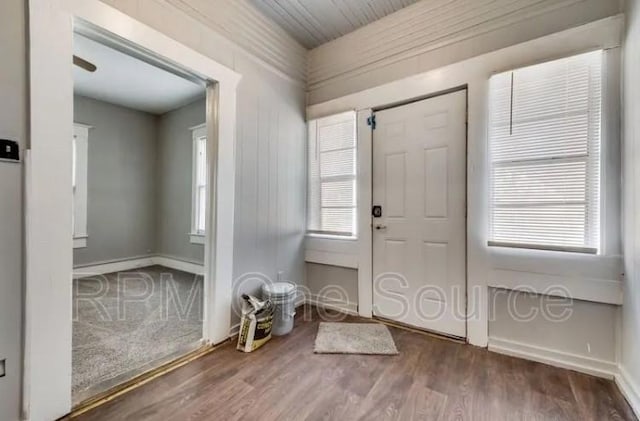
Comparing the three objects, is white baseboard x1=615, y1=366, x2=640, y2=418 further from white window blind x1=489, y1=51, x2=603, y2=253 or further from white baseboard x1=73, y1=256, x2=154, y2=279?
white baseboard x1=73, y1=256, x2=154, y2=279

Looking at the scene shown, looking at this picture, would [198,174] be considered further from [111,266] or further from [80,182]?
[111,266]

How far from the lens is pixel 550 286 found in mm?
2006

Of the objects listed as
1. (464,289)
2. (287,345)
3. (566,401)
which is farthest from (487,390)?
(287,345)

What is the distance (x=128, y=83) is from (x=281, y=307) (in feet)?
12.2

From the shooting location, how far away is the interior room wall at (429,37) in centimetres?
204

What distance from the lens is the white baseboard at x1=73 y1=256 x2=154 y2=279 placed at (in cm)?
429

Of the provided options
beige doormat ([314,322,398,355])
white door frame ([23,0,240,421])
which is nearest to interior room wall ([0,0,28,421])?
white door frame ([23,0,240,421])

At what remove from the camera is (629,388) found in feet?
5.45

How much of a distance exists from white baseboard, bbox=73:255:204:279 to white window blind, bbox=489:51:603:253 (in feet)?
13.9

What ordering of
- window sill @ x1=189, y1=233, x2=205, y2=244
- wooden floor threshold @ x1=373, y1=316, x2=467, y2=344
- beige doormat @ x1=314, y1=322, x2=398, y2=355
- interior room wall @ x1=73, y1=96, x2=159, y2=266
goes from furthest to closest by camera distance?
window sill @ x1=189, y1=233, x2=205, y2=244, interior room wall @ x1=73, y1=96, x2=159, y2=266, wooden floor threshold @ x1=373, y1=316, x2=467, y2=344, beige doormat @ x1=314, y1=322, x2=398, y2=355

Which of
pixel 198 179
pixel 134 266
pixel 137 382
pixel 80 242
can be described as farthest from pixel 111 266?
pixel 137 382

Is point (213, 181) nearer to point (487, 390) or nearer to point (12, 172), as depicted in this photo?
point (12, 172)

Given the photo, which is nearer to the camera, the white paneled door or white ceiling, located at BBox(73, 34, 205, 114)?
the white paneled door

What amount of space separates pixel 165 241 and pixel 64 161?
3914 mm
